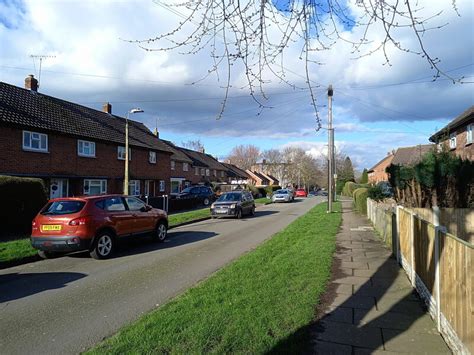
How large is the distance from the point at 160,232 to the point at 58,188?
47.0 feet

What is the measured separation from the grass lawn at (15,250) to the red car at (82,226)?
341 millimetres

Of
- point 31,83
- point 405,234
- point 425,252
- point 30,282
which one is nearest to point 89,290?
point 30,282

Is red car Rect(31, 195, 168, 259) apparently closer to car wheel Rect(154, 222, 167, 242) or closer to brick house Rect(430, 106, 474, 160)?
car wheel Rect(154, 222, 167, 242)

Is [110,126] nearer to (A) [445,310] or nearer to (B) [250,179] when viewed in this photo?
(A) [445,310]

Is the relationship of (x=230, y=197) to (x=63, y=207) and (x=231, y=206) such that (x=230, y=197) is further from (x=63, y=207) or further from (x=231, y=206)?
(x=63, y=207)

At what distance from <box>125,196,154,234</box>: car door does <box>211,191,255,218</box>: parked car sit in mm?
9980

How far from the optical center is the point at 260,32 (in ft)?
12.6

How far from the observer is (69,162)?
24859 mm

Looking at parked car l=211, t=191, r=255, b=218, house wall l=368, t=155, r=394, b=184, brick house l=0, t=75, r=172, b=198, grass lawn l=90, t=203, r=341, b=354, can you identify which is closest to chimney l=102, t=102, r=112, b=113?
brick house l=0, t=75, r=172, b=198

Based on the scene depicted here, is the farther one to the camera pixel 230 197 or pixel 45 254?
pixel 230 197

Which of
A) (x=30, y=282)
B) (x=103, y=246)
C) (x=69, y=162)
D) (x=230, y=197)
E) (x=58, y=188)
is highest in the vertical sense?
(x=69, y=162)

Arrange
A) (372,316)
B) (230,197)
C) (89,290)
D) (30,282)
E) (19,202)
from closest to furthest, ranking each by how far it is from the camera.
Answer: (372,316)
(89,290)
(30,282)
(19,202)
(230,197)

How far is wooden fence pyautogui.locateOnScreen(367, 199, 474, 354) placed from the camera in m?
3.37

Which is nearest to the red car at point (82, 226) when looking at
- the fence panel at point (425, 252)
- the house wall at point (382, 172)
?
the fence panel at point (425, 252)
